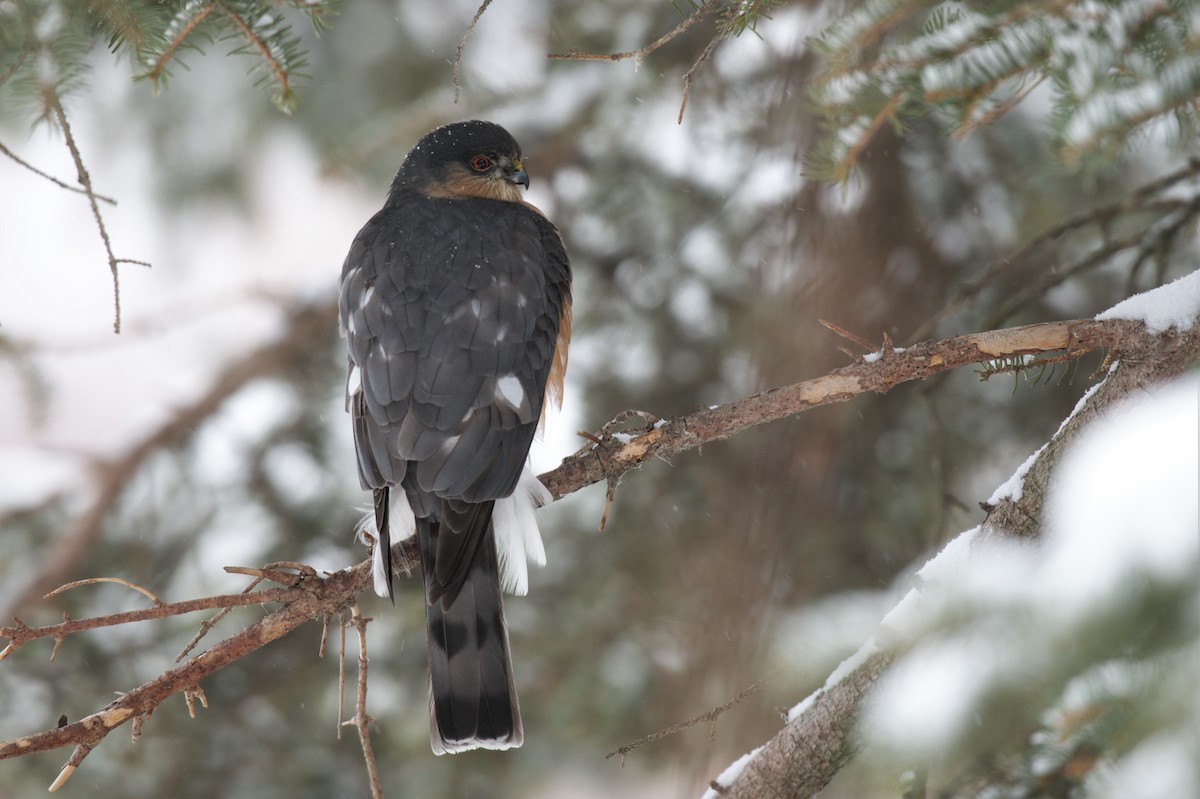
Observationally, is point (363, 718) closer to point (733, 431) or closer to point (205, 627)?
point (205, 627)

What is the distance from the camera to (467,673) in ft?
10.7

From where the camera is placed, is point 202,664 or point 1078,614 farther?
point 202,664

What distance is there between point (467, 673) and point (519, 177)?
2.20m

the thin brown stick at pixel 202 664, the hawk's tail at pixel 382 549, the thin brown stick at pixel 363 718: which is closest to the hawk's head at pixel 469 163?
the hawk's tail at pixel 382 549

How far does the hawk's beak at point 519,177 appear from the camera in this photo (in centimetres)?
446

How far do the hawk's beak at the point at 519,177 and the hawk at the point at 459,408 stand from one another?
370mm

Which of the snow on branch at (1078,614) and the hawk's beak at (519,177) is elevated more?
the hawk's beak at (519,177)

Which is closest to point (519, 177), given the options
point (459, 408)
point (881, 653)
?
point (459, 408)

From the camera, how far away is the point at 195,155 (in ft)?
20.0

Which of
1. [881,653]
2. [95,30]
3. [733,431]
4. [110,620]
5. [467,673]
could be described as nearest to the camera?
[881,653]

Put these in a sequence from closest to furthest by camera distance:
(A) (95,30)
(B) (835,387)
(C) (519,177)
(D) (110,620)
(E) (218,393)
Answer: (D) (110,620) < (A) (95,30) < (B) (835,387) < (C) (519,177) < (E) (218,393)

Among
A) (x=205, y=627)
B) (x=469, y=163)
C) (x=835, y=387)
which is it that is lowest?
(x=205, y=627)

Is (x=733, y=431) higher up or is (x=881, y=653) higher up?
(x=733, y=431)

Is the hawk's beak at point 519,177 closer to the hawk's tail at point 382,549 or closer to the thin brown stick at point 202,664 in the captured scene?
the hawk's tail at point 382,549
